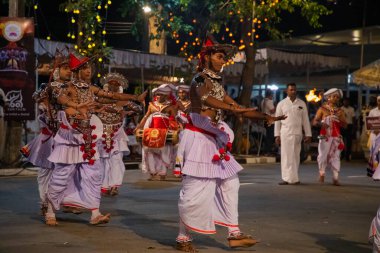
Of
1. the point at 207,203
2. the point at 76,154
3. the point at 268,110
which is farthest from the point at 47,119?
the point at 268,110

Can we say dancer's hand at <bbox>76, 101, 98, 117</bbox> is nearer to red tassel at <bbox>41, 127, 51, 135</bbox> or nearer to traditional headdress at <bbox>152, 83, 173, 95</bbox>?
red tassel at <bbox>41, 127, 51, 135</bbox>

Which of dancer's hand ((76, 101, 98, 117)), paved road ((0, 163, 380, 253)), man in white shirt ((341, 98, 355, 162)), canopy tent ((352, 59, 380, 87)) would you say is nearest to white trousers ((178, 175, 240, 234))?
paved road ((0, 163, 380, 253))

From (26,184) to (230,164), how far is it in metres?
8.03

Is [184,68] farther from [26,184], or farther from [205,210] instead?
[205,210]

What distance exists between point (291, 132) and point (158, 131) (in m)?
2.87

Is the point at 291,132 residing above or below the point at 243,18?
below

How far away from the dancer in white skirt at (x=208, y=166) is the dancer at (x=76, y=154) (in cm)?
184

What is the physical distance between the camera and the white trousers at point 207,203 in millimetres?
8172

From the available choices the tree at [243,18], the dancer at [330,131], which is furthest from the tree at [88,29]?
the dancer at [330,131]

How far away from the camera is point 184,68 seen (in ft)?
78.1

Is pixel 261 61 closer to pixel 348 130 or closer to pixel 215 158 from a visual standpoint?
pixel 348 130

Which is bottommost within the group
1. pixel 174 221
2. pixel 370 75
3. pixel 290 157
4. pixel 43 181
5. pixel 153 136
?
pixel 174 221

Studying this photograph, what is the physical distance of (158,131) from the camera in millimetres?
17031

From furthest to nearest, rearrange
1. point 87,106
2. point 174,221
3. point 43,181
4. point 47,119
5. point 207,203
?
1. point 43,181
2. point 47,119
3. point 174,221
4. point 87,106
5. point 207,203
